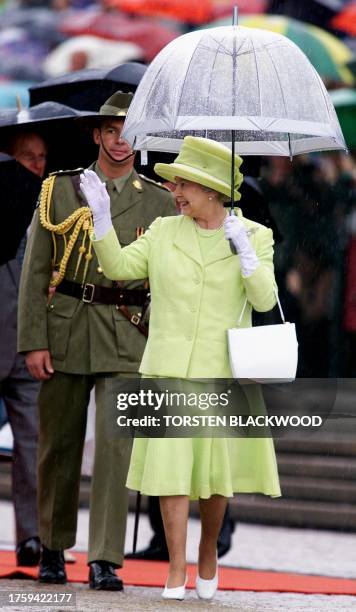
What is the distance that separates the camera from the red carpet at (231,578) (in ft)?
23.8

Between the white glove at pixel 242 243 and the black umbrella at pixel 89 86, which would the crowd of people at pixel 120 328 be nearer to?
the white glove at pixel 242 243

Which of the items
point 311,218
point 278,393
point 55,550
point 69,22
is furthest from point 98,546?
point 69,22

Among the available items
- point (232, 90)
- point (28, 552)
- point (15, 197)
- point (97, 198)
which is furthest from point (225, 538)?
point (232, 90)

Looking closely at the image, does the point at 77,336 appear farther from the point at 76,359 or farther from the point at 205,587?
the point at 205,587

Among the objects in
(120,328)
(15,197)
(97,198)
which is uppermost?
(15,197)

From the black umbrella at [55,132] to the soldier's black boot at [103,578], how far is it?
78.0 inches

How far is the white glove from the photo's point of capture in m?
5.91

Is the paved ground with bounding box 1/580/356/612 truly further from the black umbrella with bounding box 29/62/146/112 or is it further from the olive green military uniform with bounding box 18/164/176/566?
the black umbrella with bounding box 29/62/146/112

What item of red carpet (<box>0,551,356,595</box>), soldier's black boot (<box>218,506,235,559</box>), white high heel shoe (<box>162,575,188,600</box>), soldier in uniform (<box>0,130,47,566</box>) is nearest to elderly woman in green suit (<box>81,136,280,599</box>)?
white high heel shoe (<box>162,575,188,600</box>)

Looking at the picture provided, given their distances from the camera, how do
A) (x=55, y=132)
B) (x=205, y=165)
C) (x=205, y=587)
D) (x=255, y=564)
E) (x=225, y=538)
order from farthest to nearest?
(x=255, y=564)
(x=225, y=538)
(x=55, y=132)
(x=205, y=587)
(x=205, y=165)

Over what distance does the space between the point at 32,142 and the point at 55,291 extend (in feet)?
3.74

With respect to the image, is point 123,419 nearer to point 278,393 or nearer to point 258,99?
point 278,393

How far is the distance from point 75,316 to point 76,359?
18cm

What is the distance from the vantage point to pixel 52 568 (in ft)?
22.6
